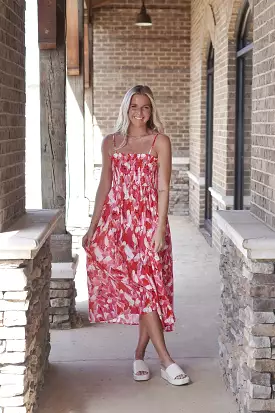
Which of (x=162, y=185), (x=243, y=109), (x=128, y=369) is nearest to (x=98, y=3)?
(x=243, y=109)

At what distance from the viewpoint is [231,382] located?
4.17 meters

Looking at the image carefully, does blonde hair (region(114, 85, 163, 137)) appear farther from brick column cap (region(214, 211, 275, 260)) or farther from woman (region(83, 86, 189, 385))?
brick column cap (region(214, 211, 275, 260))

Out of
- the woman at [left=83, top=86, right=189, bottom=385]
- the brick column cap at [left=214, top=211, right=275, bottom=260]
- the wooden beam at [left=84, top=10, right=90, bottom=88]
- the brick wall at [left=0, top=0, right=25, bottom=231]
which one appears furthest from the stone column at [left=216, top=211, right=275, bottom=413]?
the wooden beam at [left=84, top=10, right=90, bottom=88]

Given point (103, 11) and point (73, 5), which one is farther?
point (103, 11)

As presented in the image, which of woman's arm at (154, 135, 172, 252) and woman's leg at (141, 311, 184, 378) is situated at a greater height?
woman's arm at (154, 135, 172, 252)

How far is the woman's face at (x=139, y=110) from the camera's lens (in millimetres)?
4289

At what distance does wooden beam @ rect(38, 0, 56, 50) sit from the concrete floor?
7.45ft

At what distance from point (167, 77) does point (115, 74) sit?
0.96 meters

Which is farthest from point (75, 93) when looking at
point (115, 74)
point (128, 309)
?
point (128, 309)

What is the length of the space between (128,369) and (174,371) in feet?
1.44

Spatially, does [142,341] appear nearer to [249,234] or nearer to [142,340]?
[142,340]

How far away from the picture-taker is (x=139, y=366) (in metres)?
4.53

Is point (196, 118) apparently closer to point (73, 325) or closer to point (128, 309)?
point (73, 325)

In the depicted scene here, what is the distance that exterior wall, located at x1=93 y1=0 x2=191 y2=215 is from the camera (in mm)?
13266
